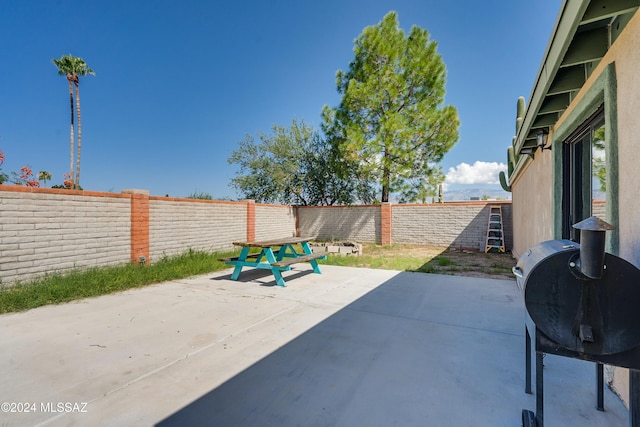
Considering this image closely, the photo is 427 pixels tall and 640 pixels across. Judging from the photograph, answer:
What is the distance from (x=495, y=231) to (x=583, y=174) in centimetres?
814

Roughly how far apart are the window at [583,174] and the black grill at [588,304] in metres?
1.76

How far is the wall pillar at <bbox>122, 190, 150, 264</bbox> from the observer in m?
6.90

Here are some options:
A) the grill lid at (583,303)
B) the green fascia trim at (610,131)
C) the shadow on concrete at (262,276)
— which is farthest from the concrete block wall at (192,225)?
the green fascia trim at (610,131)

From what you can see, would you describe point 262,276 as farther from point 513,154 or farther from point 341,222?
point 513,154

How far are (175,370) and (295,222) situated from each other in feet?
39.2

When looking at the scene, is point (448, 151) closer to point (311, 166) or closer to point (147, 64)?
point (311, 166)

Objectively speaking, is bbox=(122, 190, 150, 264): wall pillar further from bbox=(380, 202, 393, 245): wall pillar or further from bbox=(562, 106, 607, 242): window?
bbox=(380, 202, 393, 245): wall pillar

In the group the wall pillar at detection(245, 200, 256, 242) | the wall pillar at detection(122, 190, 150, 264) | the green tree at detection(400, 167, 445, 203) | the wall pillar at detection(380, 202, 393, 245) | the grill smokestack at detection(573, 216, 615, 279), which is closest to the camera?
the grill smokestack at detection(573, 216, 615, 279)

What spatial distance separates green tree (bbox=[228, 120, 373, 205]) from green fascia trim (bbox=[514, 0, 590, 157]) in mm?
11798

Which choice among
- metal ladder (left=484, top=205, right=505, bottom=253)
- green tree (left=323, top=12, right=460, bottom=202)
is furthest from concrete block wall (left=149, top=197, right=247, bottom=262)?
metal ladder (left=484, top=205, right=505, bottom=253)

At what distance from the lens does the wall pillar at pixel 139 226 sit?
6.90m

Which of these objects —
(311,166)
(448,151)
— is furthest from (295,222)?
(448,151)

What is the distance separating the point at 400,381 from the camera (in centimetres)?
223

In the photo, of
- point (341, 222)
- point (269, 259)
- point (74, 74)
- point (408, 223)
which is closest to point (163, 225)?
point (269, 259)
